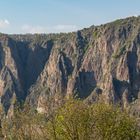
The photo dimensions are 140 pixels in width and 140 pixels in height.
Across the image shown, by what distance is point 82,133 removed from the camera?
5800 centimetres

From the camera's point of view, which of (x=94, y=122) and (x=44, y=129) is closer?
(x=94, y=122)

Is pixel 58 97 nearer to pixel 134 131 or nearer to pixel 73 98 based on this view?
pixel 73 98

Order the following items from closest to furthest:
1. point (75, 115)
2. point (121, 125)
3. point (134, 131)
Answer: point (75, 115) → point (121, 125) → point (134, 131)

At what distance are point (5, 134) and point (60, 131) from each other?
7.42m

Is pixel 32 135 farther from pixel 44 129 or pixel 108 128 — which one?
pixel 108 128

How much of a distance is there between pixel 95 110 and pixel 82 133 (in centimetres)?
346

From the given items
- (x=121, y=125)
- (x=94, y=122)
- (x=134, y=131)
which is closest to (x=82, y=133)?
(x=94, y=122)

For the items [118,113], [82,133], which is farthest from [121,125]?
[82,133]

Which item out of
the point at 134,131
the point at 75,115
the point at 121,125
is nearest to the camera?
the point at 75,115

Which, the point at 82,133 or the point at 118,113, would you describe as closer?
the point at 82,133

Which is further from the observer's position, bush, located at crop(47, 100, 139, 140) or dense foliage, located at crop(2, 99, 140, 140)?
dense foliage, located at crop(2, 99, 140, 140)

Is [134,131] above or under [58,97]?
under

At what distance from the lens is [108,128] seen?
2362 inches

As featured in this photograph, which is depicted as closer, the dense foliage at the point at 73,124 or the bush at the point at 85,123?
the bush at the point at 85,123
